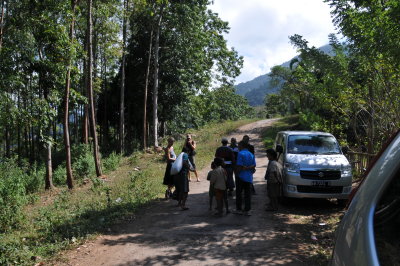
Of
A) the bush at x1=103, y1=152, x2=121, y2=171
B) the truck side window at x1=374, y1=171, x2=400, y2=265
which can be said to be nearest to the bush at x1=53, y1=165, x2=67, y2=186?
the bush at x1=103, y1=152, x2=121, y2=171

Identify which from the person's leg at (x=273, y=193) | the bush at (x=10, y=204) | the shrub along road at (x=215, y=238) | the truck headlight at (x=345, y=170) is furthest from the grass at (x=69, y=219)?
the truck headlight at (x=345, y=170)

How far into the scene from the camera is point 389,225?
1.75 meters

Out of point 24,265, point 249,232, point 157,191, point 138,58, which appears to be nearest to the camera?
point 24,265

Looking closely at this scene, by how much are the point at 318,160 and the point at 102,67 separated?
26290 mm

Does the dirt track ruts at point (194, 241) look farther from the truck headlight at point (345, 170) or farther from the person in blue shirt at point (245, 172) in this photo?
the truck headlight at point (345, 170)

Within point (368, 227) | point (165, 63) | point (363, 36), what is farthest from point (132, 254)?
point (165, 63)

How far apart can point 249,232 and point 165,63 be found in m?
21.2

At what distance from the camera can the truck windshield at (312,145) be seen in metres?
10.4

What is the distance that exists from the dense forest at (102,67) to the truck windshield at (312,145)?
9495 millimetres

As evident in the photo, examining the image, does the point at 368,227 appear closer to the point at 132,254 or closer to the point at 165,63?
the point at 132,254

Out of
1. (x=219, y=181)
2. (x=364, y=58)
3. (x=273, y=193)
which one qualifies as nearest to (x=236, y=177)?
(x=219, y=181)

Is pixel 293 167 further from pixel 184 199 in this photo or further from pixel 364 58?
pixel 364 58

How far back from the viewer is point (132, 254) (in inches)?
256

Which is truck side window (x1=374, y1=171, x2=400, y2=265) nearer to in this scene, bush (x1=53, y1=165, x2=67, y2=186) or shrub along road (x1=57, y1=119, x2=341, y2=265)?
shrub along road (x1=57, y1=119, x2=341, y2=265)
